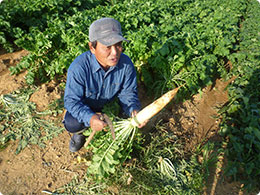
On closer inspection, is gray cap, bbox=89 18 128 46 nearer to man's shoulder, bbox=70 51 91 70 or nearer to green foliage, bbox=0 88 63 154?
man's shoulder, bbox=70 51 91 70

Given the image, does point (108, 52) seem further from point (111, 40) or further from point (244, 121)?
point (244, 121)

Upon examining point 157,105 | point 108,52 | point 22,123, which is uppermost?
point 108,52

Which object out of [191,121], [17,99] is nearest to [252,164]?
[191,121]

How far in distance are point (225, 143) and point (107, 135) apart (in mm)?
2303

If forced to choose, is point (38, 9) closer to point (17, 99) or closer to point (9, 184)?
point (17, 99)

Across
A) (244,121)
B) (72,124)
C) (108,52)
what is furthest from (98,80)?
(244,121)

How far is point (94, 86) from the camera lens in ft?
9.04

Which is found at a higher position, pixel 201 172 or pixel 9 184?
pixel 9 184

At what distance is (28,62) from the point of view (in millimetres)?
4191

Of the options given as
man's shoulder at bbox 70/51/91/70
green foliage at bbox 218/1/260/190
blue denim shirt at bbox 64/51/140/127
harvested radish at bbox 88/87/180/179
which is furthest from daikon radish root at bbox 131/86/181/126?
green foliage at bbox 218/1/260/190

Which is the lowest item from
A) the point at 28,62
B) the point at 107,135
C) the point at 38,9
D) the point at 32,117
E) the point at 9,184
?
the point at 9,184

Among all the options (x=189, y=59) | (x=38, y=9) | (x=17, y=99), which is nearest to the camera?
(x=17, y=99)

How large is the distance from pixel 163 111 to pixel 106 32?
7.61ft

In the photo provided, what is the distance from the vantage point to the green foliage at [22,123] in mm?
3363
